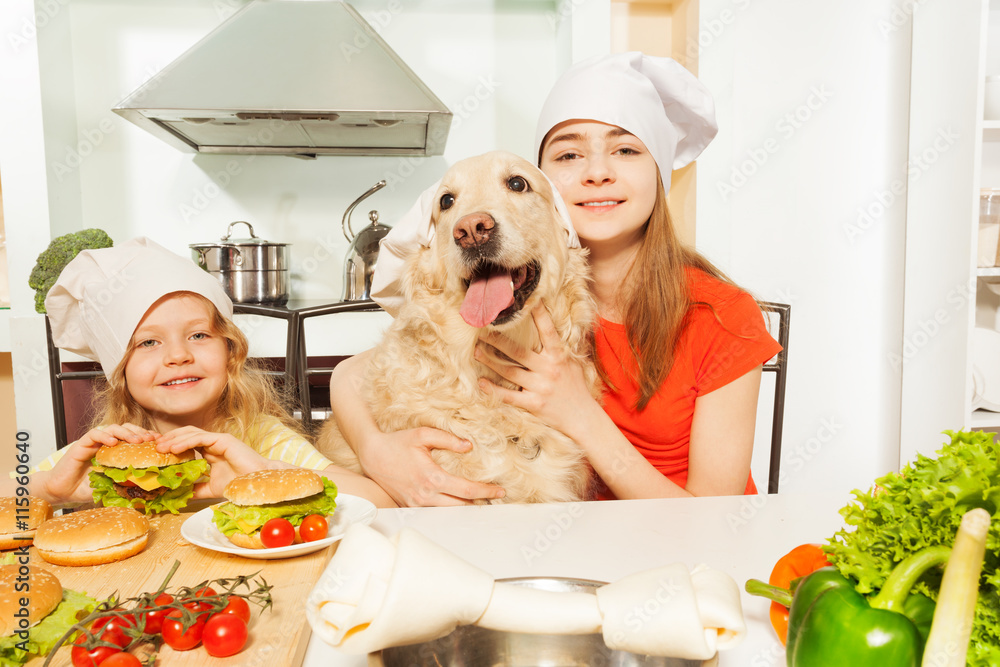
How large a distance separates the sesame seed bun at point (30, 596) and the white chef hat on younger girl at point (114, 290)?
809 mm

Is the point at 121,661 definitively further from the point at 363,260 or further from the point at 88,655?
the point at 363,260

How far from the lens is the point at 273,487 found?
0.89 m

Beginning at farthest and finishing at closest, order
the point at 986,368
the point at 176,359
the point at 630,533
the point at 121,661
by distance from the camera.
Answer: the point at 986,368
the point at 176,359
the point at 630,533
the point at 121,661

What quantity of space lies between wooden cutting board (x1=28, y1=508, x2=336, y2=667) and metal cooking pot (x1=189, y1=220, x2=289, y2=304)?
82.2 inches

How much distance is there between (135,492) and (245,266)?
200 centimetres

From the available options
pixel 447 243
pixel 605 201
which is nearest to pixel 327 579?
pixel 447 243

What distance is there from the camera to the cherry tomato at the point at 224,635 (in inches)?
23.2

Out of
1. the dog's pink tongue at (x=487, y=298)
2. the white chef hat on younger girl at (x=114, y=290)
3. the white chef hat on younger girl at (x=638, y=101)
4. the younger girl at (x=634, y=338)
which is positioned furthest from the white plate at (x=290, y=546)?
the white chef hat on younger girl at (x=638, y=101)

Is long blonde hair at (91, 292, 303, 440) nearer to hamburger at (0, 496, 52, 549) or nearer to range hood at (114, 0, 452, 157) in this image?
hamburger at (0, 496, 52, 549)

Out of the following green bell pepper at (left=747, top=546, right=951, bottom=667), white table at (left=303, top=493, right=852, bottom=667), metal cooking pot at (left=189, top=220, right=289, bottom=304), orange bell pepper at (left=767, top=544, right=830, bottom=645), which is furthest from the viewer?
metal cooking pot at (left=189, top=220, right=289, bottom=304)

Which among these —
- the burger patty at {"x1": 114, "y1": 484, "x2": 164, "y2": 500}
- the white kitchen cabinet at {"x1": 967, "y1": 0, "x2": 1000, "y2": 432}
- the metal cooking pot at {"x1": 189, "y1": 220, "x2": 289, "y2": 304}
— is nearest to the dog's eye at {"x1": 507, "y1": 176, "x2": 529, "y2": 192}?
the burger patty at {"x1": 114, "y1": 484, "x2": 164, "y2": 500}

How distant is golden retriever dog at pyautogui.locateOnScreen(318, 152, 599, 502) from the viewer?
1.28 meters

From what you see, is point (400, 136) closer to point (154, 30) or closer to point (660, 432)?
point (154, 30)

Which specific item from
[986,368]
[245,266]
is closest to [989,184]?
[986,368]
